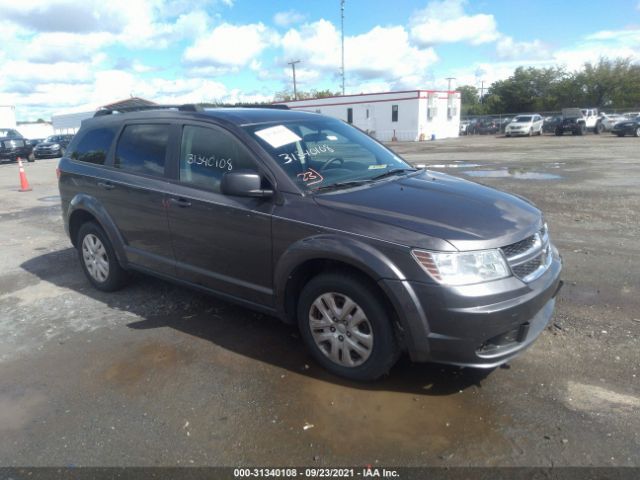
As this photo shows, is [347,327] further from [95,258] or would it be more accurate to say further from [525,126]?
[525,126]

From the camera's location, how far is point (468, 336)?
2855 mm

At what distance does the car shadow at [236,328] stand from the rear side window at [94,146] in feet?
4.48

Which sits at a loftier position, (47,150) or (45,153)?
(47,150)

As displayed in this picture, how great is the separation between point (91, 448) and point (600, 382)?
3.22 metres

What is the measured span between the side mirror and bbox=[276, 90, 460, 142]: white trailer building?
125 ft

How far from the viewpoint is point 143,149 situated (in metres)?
4.56

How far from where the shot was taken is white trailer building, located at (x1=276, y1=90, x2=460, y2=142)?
41500 millimetres

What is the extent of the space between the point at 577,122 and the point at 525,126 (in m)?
3.73

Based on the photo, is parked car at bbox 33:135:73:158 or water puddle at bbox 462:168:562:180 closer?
water puddle at bbox 462:168:562:180

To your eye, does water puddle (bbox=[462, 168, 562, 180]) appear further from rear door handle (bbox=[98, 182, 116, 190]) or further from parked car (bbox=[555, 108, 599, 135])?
parked car (bbox=[555, 108, 599, 135])

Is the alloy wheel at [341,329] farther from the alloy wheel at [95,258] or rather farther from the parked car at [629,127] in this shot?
the parked car at [629,127]

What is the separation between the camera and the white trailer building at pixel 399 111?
41.5 metres

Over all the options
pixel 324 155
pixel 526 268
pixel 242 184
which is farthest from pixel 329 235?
pixel 526 268

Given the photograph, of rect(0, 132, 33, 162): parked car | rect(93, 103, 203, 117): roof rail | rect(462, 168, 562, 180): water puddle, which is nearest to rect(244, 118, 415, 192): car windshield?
rect(93, 103, 203, 117): roof rail
